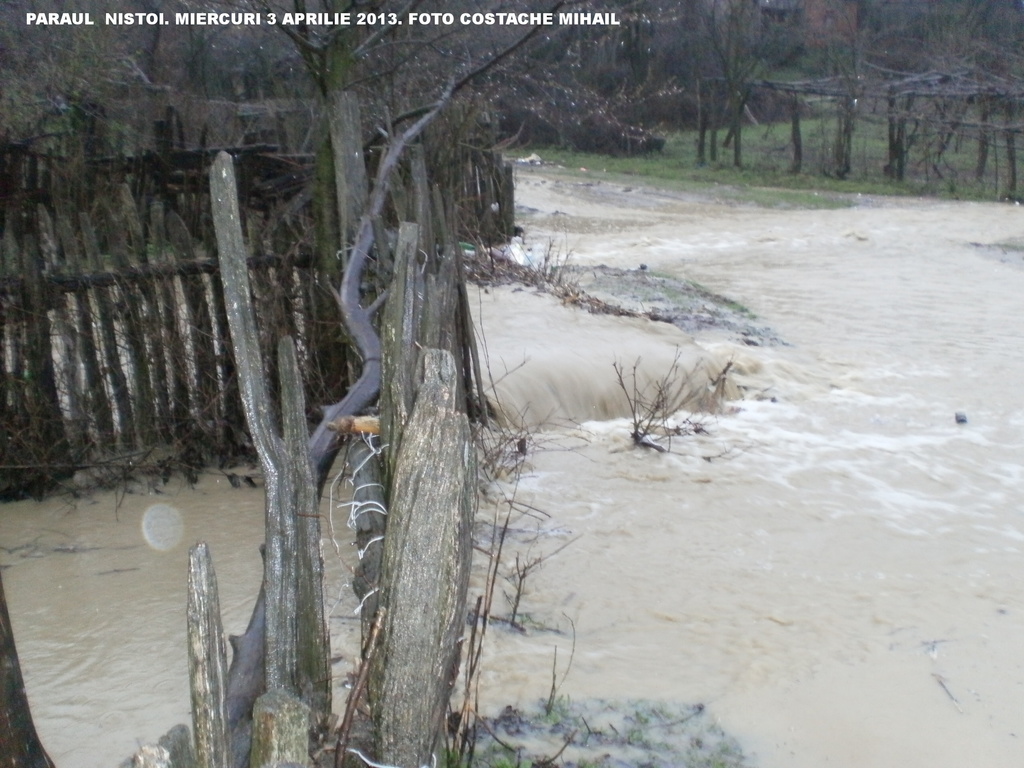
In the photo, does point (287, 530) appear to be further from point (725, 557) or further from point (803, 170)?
point (803, 170)

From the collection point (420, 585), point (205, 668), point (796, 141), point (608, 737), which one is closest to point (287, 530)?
point (420, 585)

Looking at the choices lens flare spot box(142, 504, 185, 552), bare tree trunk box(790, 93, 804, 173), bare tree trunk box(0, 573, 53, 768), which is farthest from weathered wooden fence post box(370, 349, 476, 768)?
bare tree trunk box(790, 93, 804, 173)

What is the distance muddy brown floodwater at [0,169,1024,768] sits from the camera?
3488 mm

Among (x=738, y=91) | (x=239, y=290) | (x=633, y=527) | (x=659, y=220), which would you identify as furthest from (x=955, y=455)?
(x=738, y=91)

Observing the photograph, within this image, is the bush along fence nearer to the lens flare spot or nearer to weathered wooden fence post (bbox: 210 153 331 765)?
the lens flare spot

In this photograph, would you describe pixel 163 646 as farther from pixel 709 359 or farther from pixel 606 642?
pixel 709 359

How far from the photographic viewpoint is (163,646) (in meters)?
3.71

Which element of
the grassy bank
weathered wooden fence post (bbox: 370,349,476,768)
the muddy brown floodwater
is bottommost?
the muddy brown floodwater

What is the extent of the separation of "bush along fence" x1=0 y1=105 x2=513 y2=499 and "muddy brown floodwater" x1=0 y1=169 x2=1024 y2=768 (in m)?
0.25

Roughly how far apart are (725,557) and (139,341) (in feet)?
9.78

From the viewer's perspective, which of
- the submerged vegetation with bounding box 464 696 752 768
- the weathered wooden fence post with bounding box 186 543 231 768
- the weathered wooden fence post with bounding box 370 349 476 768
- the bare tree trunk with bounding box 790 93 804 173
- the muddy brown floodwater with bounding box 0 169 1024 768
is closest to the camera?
the weathered wooden fence post with bounding box 186 543 231 768

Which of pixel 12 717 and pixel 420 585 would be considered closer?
pixel 420 585

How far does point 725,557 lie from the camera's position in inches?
192

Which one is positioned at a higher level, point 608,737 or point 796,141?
point 796,141
